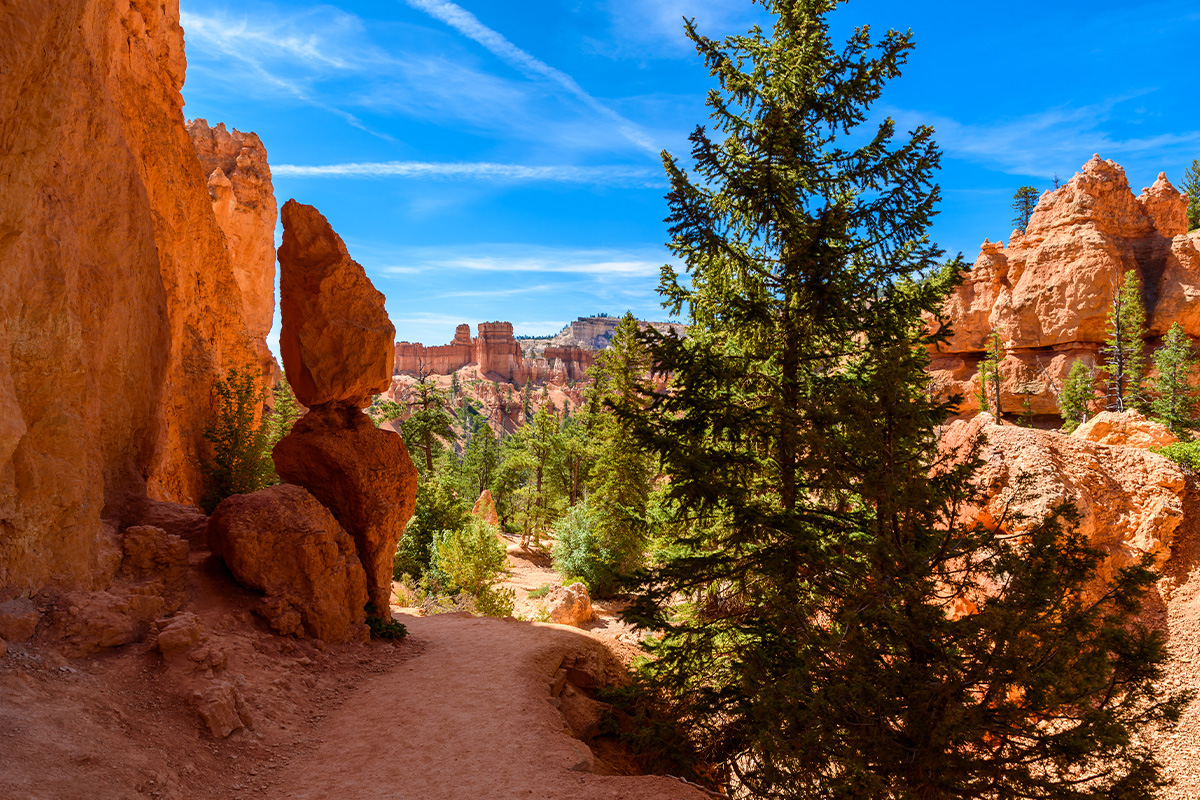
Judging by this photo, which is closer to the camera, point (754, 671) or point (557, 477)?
point (754, 671)

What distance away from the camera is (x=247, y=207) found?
127 ft

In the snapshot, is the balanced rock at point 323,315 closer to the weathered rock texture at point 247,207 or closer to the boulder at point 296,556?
the boulder at point 296,556

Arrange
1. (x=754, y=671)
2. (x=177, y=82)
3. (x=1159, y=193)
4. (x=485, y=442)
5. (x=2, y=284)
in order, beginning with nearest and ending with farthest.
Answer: (x=754, y=671)
(x=2, y=284)
(x=177, y=82)
(x=1159, y=193)
(x=485, y=442)

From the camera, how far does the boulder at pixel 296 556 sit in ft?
29.3

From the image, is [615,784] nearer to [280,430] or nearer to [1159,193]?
[280,430]

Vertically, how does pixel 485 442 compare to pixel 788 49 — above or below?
below

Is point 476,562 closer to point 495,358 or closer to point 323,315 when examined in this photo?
point 323,315

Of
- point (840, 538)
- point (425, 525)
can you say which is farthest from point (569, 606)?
point (840, 538)

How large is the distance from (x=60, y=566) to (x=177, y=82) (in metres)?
12.0

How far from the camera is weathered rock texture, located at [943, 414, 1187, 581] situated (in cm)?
1158

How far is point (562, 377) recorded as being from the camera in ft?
430

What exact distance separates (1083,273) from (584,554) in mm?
39701

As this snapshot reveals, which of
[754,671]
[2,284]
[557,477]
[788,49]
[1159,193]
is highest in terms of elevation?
[1159,193]

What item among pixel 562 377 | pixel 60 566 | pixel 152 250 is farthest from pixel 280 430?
pixel 562 377
